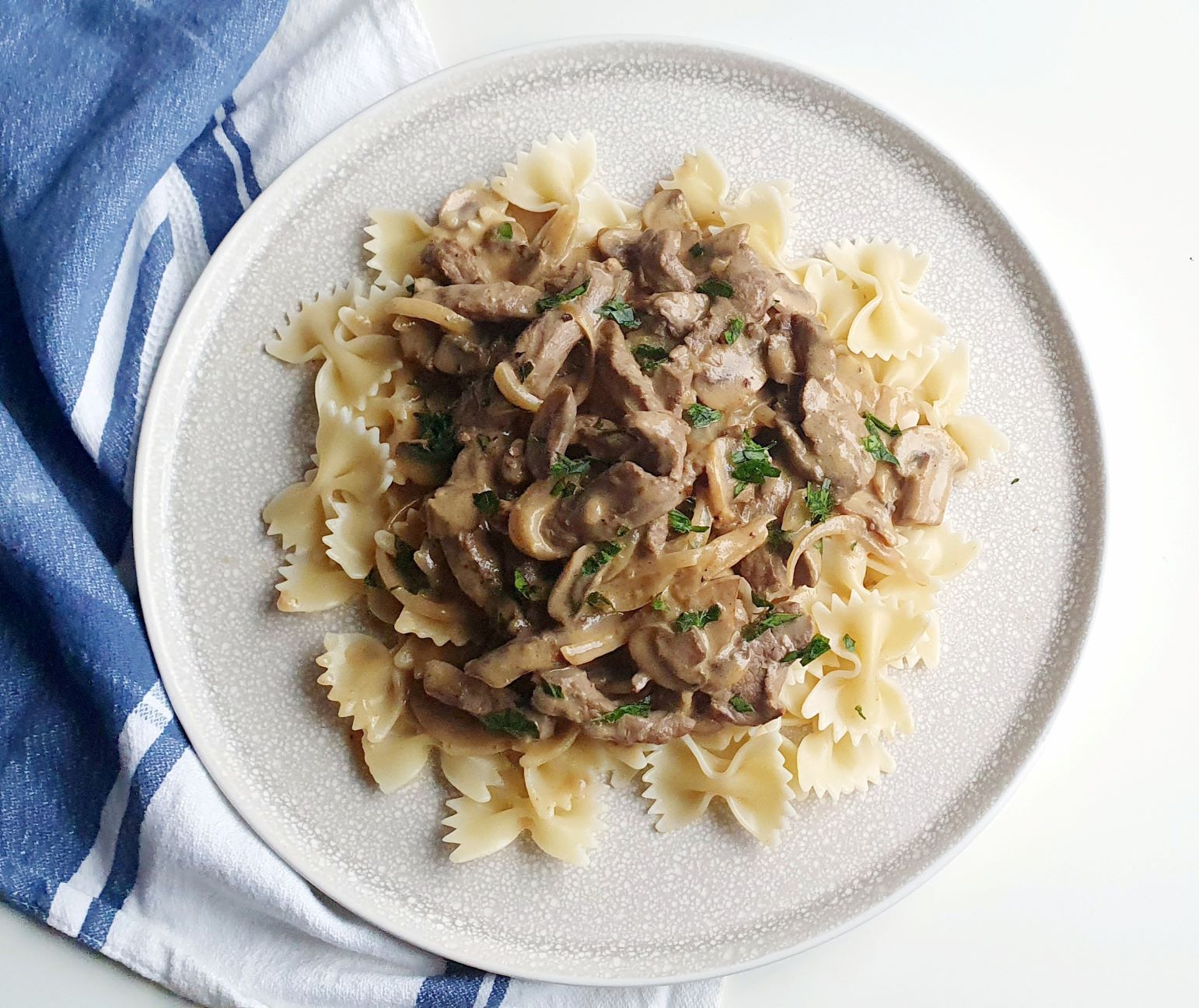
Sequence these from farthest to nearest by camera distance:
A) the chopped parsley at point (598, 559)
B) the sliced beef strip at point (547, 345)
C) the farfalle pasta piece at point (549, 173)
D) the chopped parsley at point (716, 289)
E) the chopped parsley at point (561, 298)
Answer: the farfalle pasta piece at point (549, 173) < the chopped parsley at point (716, 289) < the chopped parsley at point (561, 298) < the sliced beef strip at point (547, 345) < the chopped parsley at point (598, 559)

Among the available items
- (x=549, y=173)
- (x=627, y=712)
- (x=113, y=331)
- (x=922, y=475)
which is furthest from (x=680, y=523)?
(x=113, y=331)

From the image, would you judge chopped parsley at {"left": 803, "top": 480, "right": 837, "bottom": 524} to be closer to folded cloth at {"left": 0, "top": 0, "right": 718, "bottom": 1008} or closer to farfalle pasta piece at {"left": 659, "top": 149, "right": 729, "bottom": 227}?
farfalle pasta piece at {"left": 659, "top": 149, "right": 729, "bottom": 227}

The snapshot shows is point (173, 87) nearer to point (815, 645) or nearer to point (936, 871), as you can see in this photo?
point (815, 645)

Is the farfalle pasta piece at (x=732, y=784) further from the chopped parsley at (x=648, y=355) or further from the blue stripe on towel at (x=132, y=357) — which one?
the blue stripe on towel at (x=132, y=357)

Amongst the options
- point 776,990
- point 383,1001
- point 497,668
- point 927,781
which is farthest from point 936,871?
point 383,1001

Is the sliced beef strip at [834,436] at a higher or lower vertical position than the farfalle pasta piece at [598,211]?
lower

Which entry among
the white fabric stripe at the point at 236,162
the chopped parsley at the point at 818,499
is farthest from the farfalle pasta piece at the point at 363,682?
the white fabric stripe at the point at 236,162
